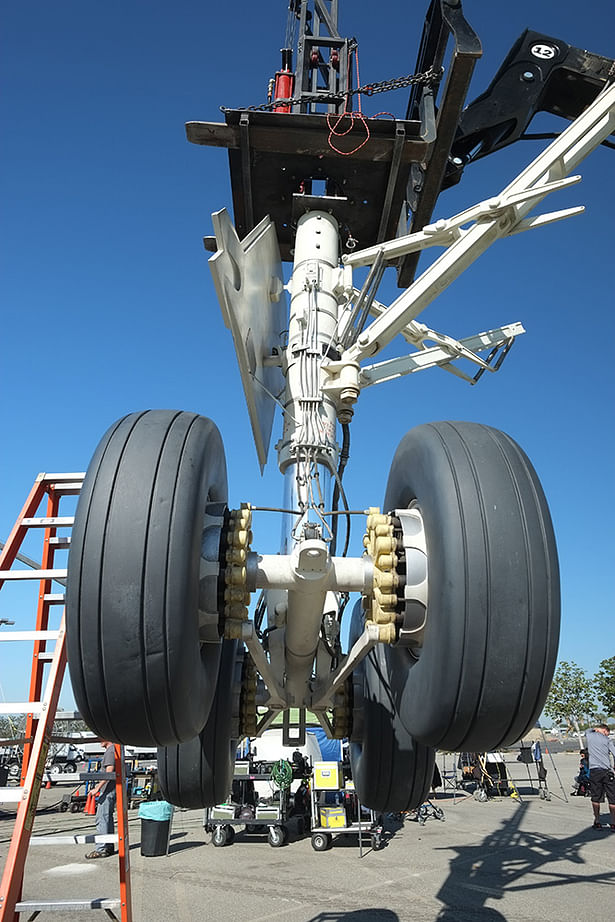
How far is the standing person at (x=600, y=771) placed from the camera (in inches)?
408

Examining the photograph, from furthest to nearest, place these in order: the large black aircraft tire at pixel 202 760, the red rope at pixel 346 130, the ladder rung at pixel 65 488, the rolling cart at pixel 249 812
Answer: the rolling cart at pixel 249 812
the red rope at pixel 346 130
the ladder rung at pixel 65 488
the large black aircraft tire at pixel 202 760

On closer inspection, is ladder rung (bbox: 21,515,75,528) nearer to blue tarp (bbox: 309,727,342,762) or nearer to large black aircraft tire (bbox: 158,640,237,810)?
large black aircraft tire (bbox: 158,640,237,810)

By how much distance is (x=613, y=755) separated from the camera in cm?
1047

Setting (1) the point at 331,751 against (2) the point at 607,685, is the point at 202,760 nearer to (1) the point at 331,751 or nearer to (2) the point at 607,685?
(1) the point at 331,751

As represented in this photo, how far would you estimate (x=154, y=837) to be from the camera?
30.4ft

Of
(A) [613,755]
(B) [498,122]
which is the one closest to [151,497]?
(B) [498,122]

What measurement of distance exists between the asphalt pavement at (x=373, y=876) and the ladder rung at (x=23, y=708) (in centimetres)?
310

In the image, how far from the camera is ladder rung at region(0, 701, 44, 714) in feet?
Result: 12.6

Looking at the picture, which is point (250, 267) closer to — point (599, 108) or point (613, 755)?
point (599, 108)

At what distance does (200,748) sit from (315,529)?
183 centimetres

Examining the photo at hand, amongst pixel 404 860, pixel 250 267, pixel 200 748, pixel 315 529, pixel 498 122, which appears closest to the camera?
pixel 315 529

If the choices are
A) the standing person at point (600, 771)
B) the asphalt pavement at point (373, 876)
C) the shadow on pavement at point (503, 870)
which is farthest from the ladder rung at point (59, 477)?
the standing person at point (600, 771)

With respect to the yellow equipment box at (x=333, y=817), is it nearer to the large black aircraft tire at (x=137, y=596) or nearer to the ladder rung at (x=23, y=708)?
the ladder rung at (x=23, y=708)

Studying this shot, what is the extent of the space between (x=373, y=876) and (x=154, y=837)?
128 inches
